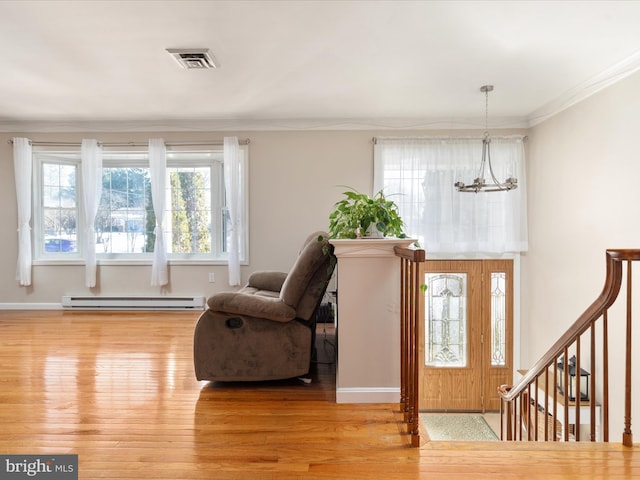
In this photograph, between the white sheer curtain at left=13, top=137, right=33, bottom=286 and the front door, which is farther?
the front door

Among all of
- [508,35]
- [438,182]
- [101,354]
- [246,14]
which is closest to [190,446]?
[101,354]

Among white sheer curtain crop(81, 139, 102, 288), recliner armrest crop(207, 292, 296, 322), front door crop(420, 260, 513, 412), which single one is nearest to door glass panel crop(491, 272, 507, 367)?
front door crop(420, 260, 513, 412)

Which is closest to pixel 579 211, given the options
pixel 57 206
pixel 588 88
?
pixel 588 88

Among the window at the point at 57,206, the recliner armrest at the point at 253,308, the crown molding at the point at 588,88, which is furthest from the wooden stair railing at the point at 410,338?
the window at the point at 57,206

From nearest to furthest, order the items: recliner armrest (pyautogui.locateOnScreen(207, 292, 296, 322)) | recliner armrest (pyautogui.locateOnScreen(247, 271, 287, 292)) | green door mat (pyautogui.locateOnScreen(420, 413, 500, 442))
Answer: recliner armrest (pyautogui.locateOnScreen(207, 292, 296, 322)) → recliner armrest (pyautogui.locateOnScreen(247, 271, 287, 292)) → green door mat (pyautogui.locateOnScreen(420, 413, 500, 442))

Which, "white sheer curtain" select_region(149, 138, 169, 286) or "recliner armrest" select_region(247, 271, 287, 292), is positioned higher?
"white sheer curtain" select_region(149, 138, 169, 286)

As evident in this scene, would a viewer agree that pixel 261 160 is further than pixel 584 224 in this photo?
Yes

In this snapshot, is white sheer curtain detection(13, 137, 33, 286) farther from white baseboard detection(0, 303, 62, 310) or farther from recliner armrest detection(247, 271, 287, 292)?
recliner armrest detection(247, 271, 287, 292)

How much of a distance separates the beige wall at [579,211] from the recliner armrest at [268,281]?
9.56 ft

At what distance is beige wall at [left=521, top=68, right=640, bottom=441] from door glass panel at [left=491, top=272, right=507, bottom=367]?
0.23 metres

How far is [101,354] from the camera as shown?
338 cm

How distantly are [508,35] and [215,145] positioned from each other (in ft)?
11.4

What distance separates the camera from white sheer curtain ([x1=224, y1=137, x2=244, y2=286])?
5035mm

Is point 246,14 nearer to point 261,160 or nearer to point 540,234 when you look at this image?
point 261,160
